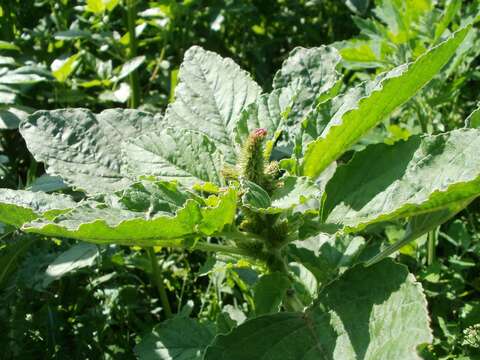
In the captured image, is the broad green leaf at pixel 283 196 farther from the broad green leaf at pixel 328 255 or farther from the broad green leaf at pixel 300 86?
the broad green leaf at pixel 328 255

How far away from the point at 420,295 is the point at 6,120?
159 centimetres

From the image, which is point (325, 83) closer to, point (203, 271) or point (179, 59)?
point (203, 271)

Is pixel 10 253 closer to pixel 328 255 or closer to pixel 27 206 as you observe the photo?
pixel 27 206

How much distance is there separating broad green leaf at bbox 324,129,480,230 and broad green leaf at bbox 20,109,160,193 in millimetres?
466

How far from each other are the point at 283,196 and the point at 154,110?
170 cm

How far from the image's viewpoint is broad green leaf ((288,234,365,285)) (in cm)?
159

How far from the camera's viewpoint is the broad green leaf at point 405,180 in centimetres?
116

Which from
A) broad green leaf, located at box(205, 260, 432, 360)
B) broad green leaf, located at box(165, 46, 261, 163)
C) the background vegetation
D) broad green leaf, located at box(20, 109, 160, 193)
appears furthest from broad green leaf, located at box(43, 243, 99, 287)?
broad green leaf, located at box(205, 260, 432, 360)

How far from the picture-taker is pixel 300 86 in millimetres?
1582

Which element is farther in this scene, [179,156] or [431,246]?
[431,246]

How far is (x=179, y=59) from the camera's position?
132 inches

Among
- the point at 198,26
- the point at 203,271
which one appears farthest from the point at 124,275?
the point at 198,26

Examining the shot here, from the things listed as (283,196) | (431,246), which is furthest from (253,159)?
(431,246)

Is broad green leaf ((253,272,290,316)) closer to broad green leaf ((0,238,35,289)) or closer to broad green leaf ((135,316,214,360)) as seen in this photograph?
broad green leaf ((135,316,214,360))
